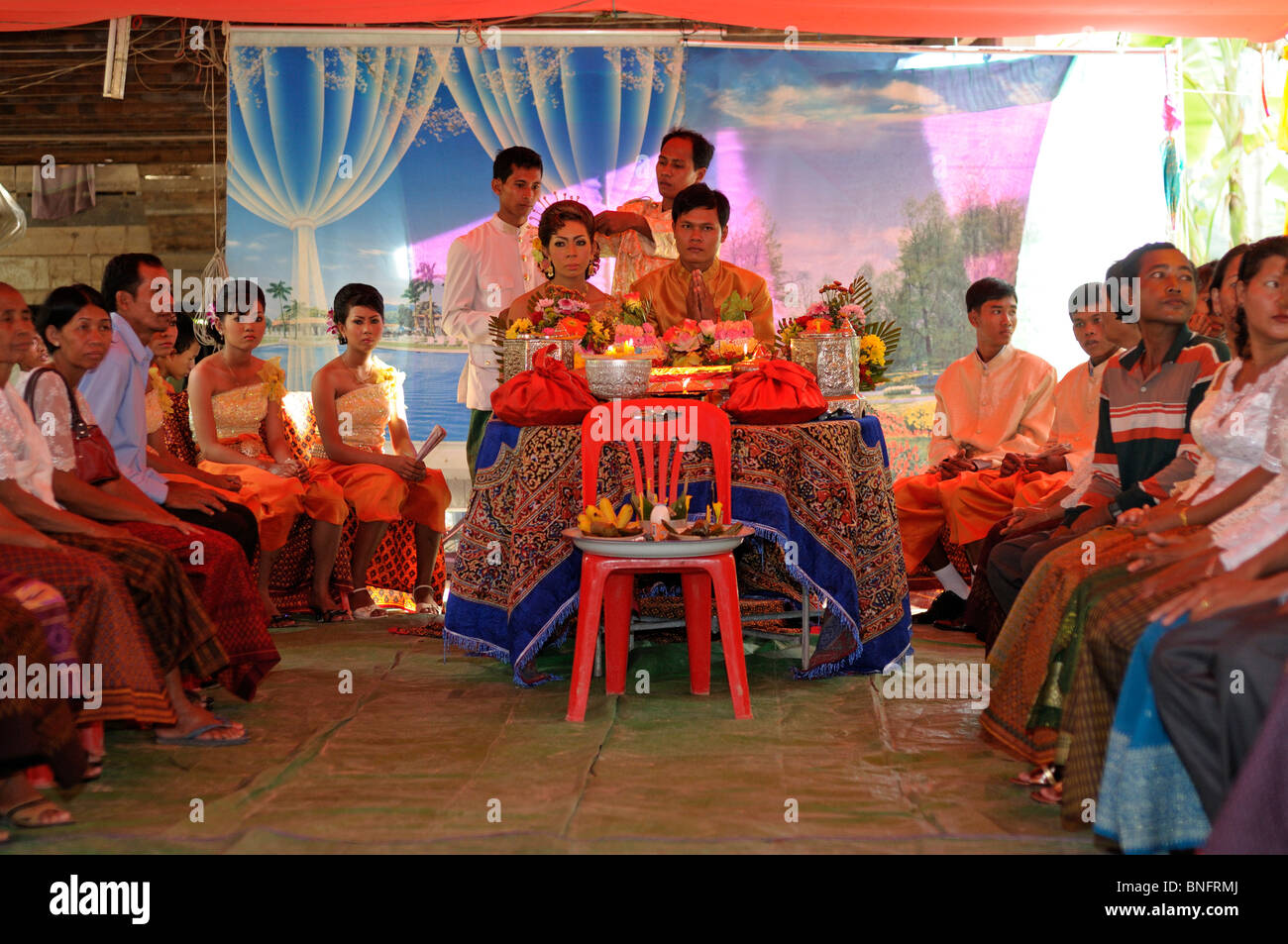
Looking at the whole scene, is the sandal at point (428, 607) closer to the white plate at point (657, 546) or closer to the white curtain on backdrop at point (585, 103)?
the white plate at point (657, 546)

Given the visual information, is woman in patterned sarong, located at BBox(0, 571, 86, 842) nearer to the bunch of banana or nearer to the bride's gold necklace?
the bunch of banana

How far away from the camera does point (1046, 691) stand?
3.56 meters

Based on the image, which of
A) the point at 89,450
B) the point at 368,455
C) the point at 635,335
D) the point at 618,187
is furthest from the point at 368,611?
the point at 618,187

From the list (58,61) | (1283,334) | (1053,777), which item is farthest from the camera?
(58,61)

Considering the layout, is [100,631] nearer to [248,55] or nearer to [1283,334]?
[1283,334]

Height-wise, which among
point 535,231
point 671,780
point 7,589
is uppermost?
point 535,231

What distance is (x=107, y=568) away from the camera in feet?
12.1

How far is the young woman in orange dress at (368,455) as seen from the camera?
6266 millimetres

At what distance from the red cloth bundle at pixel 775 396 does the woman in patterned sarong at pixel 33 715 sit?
245cm

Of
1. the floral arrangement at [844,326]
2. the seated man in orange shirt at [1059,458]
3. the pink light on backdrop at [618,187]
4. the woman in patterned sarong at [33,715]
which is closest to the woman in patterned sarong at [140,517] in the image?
the woman in patterned sarong at [33,715]

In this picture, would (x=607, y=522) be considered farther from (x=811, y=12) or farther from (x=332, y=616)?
(x=811, y=12)

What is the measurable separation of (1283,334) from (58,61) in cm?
857

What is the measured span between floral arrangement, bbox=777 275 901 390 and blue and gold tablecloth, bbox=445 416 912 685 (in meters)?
0.41
